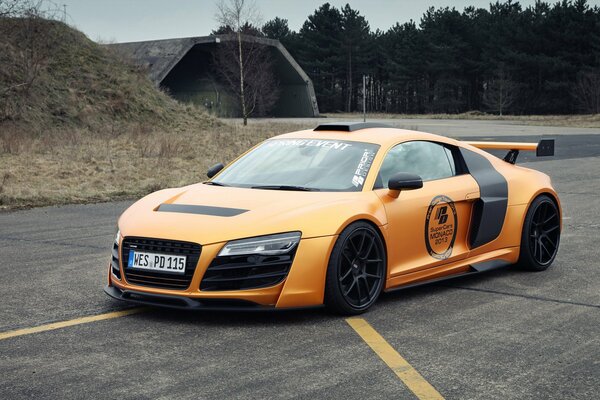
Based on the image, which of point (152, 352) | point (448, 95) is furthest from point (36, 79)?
point (448, 95)

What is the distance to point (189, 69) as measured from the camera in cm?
7100

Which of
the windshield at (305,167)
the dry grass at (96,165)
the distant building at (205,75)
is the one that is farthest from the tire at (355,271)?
the distant building at (205,75)

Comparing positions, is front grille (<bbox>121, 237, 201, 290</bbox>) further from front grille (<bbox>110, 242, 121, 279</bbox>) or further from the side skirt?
the side skirt

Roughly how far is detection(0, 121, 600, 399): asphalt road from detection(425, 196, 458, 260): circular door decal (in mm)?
362

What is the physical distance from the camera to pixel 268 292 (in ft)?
18.5

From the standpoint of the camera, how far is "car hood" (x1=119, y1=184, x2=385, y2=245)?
5.68 metres

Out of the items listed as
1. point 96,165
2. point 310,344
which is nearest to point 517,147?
point 310,344

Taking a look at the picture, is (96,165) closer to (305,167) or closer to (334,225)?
(305,167)

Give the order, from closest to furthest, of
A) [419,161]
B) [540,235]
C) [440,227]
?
1. [440,227]
2. [419,161]
3. [540,235]

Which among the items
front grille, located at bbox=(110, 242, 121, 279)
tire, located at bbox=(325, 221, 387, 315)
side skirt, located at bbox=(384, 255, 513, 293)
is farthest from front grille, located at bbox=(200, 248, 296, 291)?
side skirt, located at bbox=(384, 255, 513, 293)

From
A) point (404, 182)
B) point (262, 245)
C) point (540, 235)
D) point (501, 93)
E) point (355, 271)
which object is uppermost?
point (404, 182)

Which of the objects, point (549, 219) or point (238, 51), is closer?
point (549, 219)

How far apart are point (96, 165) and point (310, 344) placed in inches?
579

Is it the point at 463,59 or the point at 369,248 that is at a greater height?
the point at 463,59
